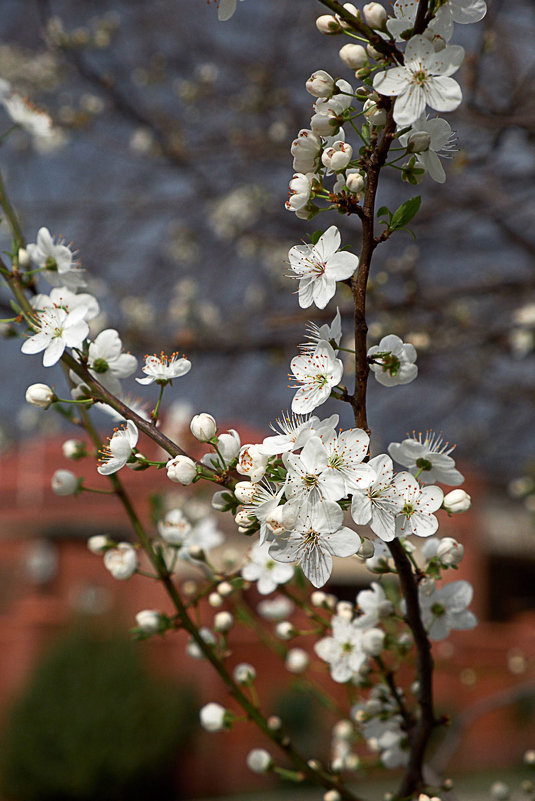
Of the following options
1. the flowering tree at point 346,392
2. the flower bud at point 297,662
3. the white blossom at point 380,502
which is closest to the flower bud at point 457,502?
the flowering tree at point 346,392

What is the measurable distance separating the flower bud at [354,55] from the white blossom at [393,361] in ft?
1.22

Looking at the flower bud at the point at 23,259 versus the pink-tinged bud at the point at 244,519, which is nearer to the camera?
the pink-tinged bud at the point at 244,519

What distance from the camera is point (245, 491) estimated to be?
0.99 meters

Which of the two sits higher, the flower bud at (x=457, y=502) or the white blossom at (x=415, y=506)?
the flower bud at (x=457, y=502)

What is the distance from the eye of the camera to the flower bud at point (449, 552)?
1.21 metres

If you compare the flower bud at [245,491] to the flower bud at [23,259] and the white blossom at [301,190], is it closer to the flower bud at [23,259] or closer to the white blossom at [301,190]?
the white blossom at [301,190]

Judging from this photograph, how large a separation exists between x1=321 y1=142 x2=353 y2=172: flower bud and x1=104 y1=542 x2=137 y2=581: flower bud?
87cm

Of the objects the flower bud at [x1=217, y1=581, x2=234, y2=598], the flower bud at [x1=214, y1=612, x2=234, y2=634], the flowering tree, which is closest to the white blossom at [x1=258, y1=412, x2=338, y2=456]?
the flowering tree

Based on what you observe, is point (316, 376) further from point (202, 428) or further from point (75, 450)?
point (75, 450)

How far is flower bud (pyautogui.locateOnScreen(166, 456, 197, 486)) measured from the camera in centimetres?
105

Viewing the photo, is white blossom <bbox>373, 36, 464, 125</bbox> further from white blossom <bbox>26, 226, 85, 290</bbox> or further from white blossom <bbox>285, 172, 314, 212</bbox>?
white blossom <bbox>26, 226, 85, 290</bbox>

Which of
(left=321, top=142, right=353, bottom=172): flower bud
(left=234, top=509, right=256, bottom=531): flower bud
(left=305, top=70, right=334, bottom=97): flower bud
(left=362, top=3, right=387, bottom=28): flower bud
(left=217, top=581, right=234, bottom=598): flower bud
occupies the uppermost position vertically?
(left=362, top=3, right=387, bottom=28): flower bud

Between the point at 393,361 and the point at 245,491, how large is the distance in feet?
1.01

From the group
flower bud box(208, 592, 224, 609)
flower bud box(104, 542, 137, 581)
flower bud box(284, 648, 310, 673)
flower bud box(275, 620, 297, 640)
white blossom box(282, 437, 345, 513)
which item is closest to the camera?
white blossom box(282, 437, 345, 513)
